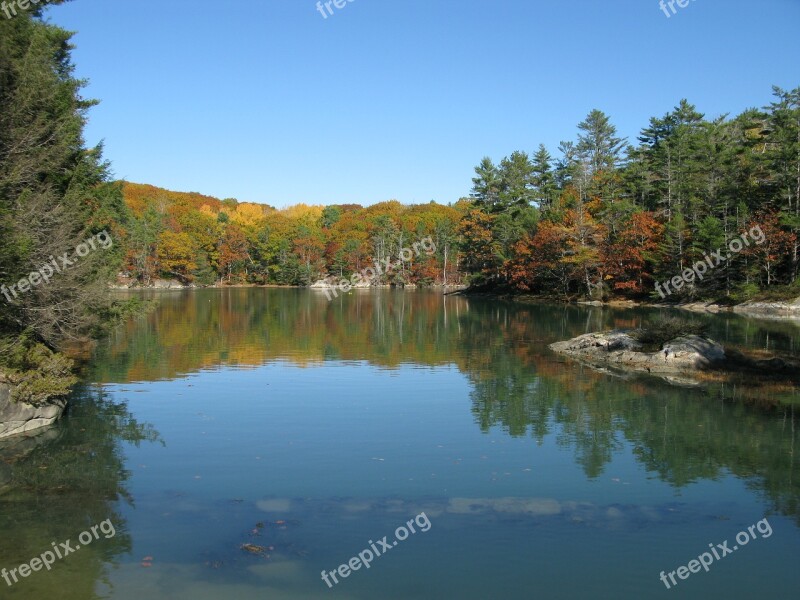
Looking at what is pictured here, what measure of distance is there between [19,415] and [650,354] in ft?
61.3

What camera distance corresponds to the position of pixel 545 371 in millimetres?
21859

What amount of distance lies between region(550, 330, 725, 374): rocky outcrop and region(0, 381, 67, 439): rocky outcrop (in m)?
17.2

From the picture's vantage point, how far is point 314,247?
343 feet

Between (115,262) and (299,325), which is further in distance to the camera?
(299,325)

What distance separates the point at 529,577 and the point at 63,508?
6492 millimetres

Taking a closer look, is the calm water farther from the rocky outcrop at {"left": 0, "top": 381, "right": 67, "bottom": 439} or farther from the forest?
the forest

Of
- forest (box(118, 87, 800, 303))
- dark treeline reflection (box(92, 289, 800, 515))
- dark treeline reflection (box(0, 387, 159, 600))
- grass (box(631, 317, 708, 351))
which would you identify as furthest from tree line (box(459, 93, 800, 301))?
dark treeline reflection (box(0, 387, 159, 600))

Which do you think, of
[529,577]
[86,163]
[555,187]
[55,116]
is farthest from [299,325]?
[555,187]

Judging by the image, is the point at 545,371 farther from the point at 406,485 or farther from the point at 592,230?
the point at 592,230

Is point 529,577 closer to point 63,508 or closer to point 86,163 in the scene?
point 63,508

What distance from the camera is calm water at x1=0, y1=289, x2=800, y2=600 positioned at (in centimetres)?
736

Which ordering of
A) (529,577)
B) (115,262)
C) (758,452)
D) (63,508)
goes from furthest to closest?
(115,262) < (758,452) < (63,508) < (529,577)

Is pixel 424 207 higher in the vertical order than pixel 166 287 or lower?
higher

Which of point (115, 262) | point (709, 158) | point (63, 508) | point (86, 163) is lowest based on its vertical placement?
point (63, 508)
